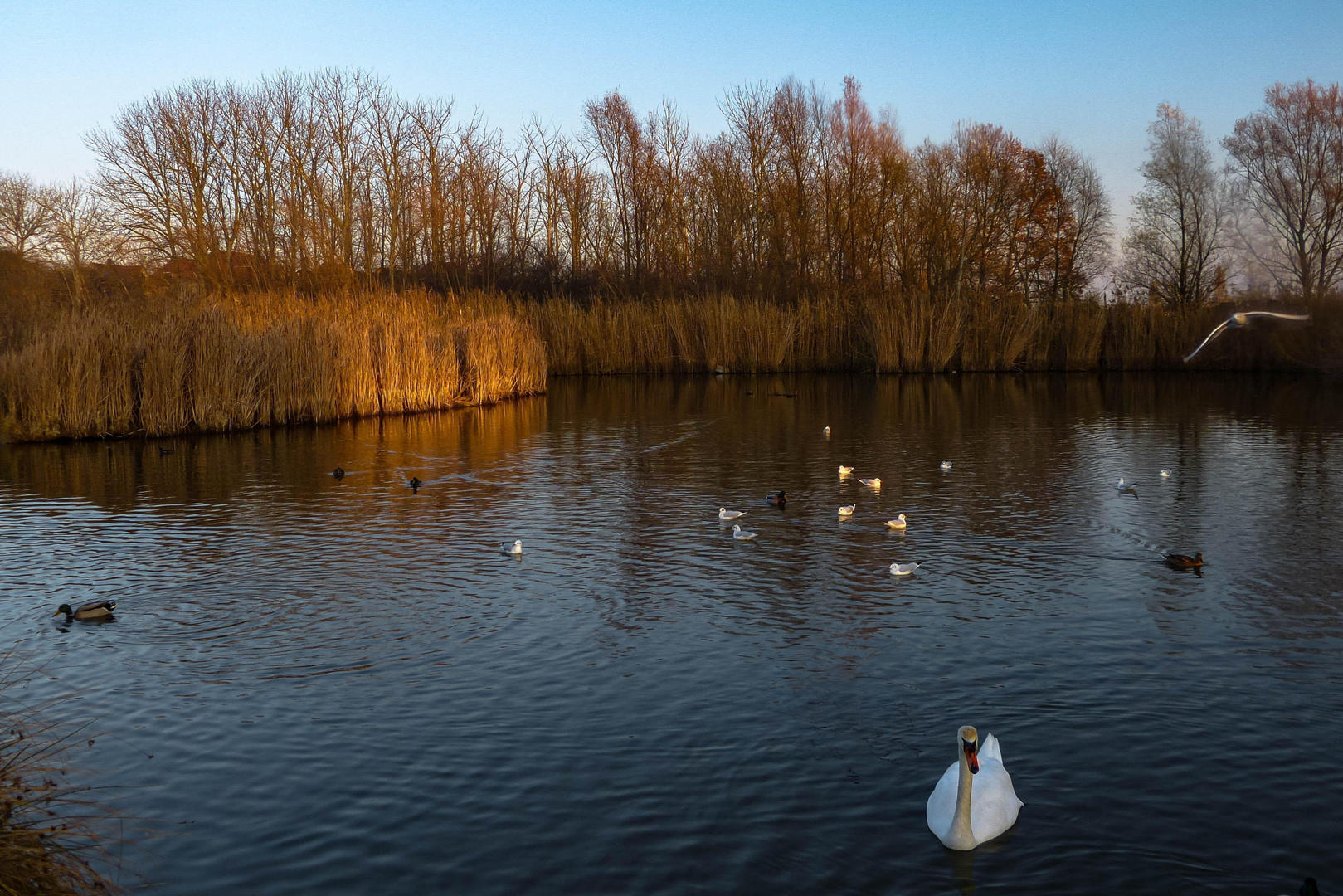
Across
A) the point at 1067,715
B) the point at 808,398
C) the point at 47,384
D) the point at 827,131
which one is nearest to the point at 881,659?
the point at 1067,715

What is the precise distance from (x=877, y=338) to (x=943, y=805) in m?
30.6

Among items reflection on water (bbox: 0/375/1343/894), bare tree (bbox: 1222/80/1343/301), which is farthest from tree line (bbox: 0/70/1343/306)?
reflection on water (bbox: 0/375/1343/894)

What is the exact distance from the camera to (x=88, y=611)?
275 inches

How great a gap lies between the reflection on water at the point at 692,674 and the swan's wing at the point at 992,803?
4.2 inches

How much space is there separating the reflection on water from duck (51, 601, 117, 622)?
10 cm

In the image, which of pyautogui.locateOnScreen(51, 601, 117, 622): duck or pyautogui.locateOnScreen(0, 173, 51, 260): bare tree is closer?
pyautogui.locateOnScreen(51, 601, 117, 622): duck

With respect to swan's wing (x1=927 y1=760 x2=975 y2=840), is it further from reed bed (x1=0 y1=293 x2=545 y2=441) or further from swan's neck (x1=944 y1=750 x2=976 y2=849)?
reed bed (x1=0 y1=293 x2=545 y2=441)

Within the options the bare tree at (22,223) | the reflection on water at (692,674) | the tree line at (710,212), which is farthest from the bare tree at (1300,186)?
the bare tree at (22,223)

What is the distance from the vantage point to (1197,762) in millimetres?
4836

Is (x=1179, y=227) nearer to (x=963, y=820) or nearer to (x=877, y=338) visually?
(x=877, y=338)

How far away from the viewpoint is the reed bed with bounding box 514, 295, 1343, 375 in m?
34.2

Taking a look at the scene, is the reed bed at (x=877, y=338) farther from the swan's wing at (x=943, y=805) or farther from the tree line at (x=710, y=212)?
the swan's wing at (x=943, y=805)

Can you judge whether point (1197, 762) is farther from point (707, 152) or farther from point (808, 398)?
→ point (707, 152)

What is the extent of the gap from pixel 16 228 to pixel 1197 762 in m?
39.8
